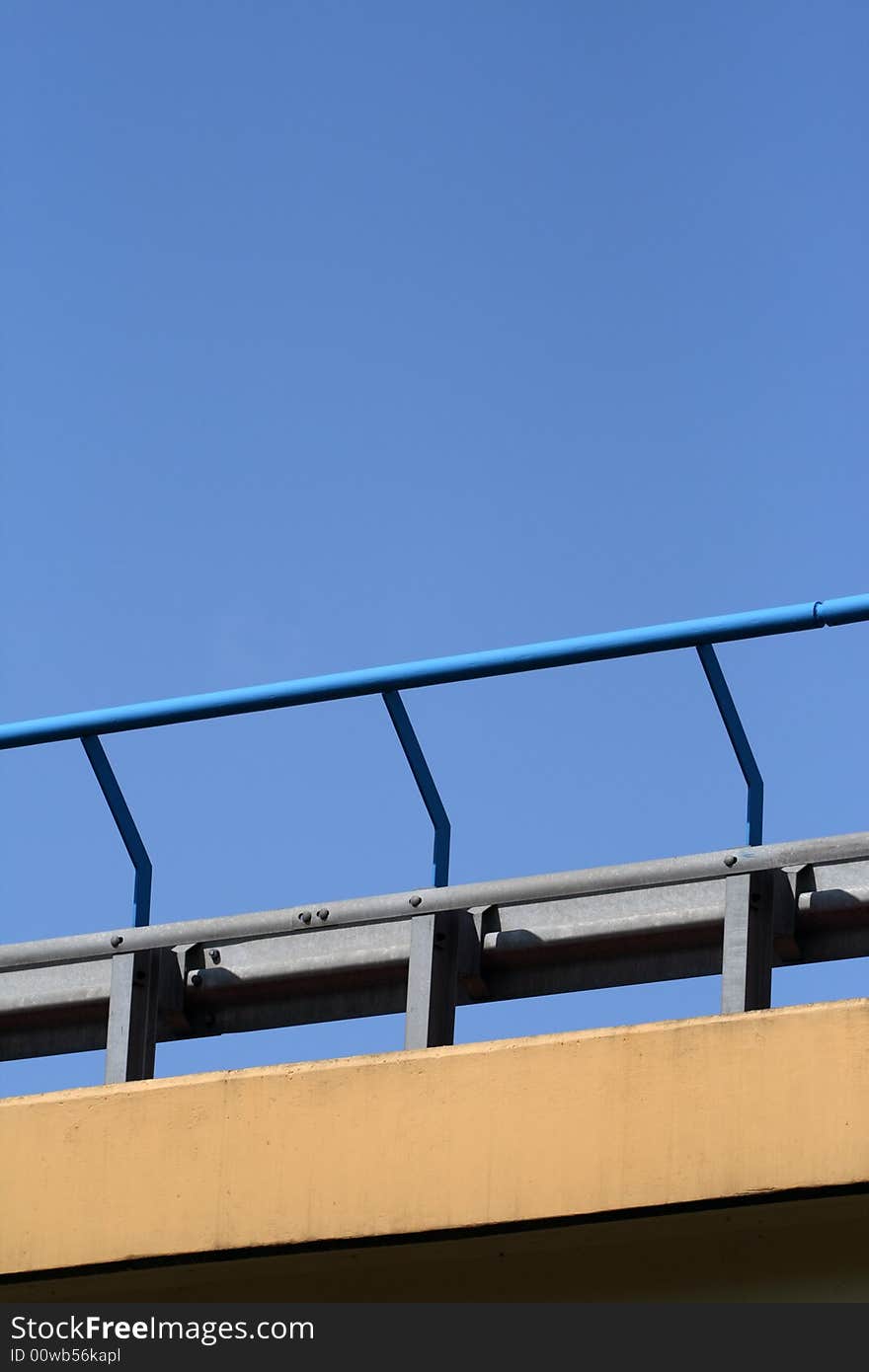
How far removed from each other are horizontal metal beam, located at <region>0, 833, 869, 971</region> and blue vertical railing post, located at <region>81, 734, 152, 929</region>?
0.13 metres

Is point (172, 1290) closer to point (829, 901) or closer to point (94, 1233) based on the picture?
point (94, 1233)

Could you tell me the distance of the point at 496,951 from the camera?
5543 mm

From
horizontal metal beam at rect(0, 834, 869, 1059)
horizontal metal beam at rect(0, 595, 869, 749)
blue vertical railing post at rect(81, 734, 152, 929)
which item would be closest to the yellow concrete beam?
horizontal metal beam at rect(0, 834, 869, 1059)

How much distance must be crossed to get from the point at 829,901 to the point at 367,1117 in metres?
1.14

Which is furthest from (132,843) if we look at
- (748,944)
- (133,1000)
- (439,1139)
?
(748,944)

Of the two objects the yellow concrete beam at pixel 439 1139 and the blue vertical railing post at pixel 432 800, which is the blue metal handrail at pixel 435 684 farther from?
the yellow concrete beam at pixel 439 1139

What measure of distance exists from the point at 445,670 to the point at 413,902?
1.97 feet

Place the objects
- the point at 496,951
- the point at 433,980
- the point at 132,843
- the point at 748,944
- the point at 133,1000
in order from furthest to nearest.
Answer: the point at 132,843, the point at 133,1000, the point at 496,951, the point at 433,980, the point at 748,944

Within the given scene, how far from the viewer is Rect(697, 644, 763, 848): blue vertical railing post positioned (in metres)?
5.40

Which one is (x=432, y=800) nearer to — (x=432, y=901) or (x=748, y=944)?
(x=432, y=901)

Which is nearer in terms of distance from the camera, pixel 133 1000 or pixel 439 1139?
pixel 439 1139

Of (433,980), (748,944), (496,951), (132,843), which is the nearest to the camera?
(748,944)

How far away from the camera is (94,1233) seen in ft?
17.1

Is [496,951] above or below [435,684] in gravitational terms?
below
